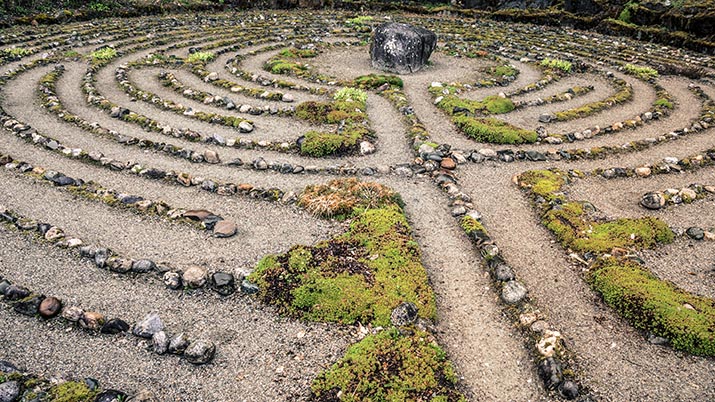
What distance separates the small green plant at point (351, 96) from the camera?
70.0ft

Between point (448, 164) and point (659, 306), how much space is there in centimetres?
759

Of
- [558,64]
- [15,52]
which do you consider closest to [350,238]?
[558,64]

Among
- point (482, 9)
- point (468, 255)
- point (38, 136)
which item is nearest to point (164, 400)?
point (468, 255)

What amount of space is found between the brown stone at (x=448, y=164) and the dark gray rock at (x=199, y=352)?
31.2 ft

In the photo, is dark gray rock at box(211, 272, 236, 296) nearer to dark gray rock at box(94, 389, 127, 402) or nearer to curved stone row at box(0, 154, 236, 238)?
curved stone row at box(0, 154, 236, 238)

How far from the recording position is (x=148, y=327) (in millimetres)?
9297

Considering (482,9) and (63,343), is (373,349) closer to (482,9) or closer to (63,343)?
(63,343)

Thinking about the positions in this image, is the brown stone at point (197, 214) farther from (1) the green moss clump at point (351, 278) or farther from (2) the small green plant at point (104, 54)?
(2) the small green plant at point (104, 54)

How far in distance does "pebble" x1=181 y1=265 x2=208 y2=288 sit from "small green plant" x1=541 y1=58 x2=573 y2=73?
23206mm

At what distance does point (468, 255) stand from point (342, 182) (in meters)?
4.19

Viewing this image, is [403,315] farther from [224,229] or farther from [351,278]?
[224,229]

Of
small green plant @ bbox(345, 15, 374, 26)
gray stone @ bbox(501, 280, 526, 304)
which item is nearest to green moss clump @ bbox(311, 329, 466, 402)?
gray stone @ bbox(501, 280, 526, 304)

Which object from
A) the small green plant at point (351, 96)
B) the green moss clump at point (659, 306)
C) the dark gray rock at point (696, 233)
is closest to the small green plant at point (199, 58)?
the small green plant at point (351, 96)

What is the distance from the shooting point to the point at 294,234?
1266cm
